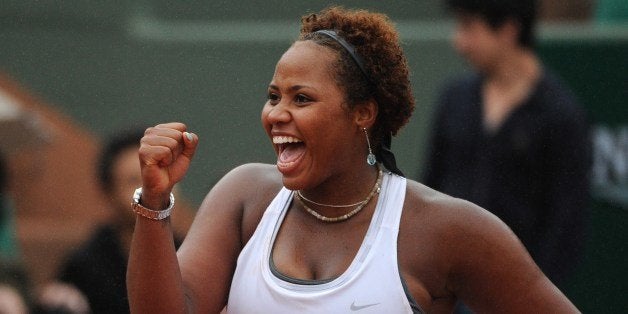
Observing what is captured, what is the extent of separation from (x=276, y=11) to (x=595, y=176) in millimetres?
2026

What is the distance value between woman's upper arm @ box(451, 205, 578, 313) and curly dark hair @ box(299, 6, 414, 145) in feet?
1.15

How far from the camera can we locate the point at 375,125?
11.9 ft

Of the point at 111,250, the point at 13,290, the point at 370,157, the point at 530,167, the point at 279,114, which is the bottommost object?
the point at 13,290

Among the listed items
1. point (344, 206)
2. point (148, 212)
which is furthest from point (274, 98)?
point (148, 212)

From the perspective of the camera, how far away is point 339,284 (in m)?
3.34

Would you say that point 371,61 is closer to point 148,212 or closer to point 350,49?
point 350,49

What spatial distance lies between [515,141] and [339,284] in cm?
227

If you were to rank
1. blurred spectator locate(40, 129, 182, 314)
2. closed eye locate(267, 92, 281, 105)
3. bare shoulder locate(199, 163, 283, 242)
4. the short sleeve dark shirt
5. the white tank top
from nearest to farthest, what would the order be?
1. the white tank top
2. closed eye locate(267, 92, 281, 105)
3. bare shoulder locate(199, 163, 283, 242)
4. the short sleeve dark shirt
5. blurred spectator locate(40, 129, 182, 314)

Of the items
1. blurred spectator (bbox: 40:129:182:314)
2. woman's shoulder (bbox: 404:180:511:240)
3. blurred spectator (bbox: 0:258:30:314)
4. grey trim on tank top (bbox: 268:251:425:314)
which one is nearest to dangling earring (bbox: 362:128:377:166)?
woman's shoulder (bbox: 404:180:511:240)

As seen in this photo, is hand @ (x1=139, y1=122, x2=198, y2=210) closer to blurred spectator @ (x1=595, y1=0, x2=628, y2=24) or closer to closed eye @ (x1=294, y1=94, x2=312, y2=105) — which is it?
closed eye @ (x1=294, y1=94, x2=312, y2=105)

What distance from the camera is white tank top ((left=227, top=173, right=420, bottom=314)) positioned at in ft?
10.9

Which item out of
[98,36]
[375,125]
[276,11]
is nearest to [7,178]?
[98,36]

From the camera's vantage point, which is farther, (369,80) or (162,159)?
(369,80)

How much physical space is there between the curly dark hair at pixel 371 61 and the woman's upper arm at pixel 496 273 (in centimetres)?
35
